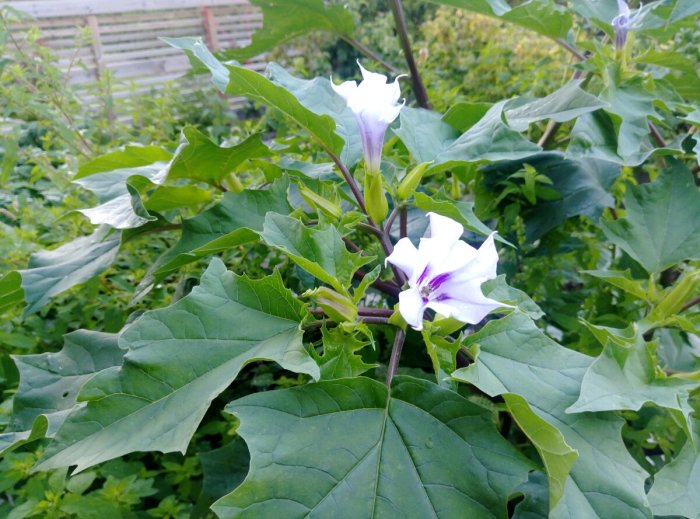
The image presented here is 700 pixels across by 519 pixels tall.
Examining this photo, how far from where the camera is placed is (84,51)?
13.3 ft

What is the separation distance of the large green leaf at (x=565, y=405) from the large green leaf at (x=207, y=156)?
0.37 m

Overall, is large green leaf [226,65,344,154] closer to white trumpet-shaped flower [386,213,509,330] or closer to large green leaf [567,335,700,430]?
white trumpet-shaped flower [386,213,509,330]

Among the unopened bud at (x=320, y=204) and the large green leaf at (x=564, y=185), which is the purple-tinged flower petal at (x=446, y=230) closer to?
the unopened bud at (x=320, y=204)

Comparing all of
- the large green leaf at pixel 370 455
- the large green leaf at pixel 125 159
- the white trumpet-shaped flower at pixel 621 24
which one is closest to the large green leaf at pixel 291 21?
the large green leaf at pixel 125 159

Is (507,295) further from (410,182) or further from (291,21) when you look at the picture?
(291,21)

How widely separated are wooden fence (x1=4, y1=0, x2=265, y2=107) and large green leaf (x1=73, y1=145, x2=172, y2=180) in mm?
3219

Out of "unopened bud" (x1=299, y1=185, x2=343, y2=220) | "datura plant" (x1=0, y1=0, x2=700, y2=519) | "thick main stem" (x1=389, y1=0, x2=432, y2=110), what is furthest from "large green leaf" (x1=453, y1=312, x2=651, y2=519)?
"thick main stem" (x1=389, y1=0, x2=432, y2=110)

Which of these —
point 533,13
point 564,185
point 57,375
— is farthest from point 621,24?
point 57,375

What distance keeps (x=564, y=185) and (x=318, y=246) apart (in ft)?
1.64

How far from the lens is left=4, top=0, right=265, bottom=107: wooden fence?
4.00m

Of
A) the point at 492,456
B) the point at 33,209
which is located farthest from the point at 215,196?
the point at 492,456

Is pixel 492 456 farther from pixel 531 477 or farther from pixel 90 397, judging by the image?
pixel 90 397

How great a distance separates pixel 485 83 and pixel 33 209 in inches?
48.8

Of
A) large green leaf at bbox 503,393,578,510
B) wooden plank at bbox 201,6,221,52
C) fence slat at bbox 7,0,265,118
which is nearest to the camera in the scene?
large green leaf at bbox 503,393,578,510
